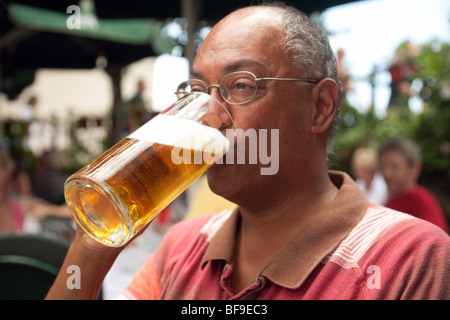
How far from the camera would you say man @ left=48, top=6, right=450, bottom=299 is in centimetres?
97

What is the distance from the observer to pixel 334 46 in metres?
1.26

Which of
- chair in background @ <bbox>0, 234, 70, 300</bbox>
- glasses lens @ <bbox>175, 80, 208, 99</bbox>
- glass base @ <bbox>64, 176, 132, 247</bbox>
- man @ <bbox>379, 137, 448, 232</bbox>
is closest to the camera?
glass base @ <bbox>64, 176, 132, 247</bbox>

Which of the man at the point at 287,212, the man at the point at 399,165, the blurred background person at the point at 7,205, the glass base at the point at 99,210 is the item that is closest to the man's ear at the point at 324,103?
the man at the point at 287,212

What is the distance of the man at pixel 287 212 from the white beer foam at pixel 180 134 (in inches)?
4.5

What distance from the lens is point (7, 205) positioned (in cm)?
290

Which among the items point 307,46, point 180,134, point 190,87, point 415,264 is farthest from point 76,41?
point 415,264

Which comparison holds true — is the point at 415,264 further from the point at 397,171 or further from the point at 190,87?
the point at 397,171

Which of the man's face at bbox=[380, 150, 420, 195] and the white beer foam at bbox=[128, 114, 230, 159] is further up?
the white beer foam at bbox=[128, 114, 230, 159]

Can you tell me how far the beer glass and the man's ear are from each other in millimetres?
321

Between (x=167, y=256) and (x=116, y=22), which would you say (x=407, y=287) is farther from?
(x=116, y=22)

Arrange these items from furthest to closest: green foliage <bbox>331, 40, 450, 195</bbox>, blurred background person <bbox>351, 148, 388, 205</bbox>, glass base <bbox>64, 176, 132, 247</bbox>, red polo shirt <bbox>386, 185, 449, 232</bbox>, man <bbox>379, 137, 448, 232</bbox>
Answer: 1. blurred background person <bbox>351, 148, 388, 205</bbox>
2. green foliage <bbox>331, 40, 450, 195</bbox>
3. man <bbox>379, 137, 448, 232</bbox>
4. red polo shirt <bbox>386, 185, 449, 232</bbox>
5. glass base <bbox>64, 176, 132, 247</bbox>

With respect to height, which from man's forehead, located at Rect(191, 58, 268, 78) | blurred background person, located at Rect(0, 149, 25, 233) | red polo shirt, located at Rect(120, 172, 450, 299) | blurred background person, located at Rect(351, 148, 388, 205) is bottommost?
blurred background person, located at Rect(351, 148, 388, 205)

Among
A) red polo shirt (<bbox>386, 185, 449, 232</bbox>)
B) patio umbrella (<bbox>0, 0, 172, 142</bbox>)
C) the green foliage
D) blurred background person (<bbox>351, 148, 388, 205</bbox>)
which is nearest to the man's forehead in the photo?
patio umbrella (<bbox>0, 0, 172, 142</bbox>)

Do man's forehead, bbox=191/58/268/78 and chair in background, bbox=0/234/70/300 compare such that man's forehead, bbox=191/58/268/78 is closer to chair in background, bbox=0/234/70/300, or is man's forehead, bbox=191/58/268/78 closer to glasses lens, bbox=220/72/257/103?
glasses lens, bbox=220/72/257/103
